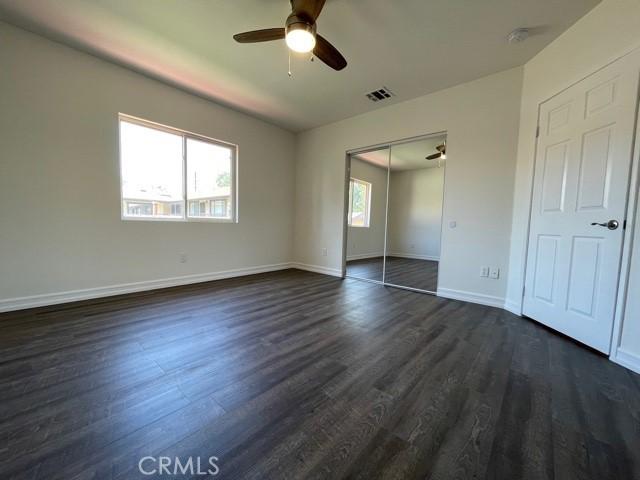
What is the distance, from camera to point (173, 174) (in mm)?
3701

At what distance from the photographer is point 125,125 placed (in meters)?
3.23

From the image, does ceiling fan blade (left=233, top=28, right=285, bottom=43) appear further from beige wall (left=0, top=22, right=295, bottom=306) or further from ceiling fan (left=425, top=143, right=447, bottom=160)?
ceiling fan (left=425, top=143, right=447, bottom=160)

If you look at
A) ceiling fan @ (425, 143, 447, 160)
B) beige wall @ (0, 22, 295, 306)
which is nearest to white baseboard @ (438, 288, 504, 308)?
ceiling fan @ (425, 143, 447, 160)

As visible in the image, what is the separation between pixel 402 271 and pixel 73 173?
16.0ft

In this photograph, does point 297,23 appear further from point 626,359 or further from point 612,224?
point 626,359

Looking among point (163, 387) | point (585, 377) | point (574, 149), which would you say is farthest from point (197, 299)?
point (574, 149)

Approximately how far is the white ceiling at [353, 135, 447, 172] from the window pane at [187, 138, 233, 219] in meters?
2.35

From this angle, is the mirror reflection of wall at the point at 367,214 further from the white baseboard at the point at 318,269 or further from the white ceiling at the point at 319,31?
the white ceiling at the point at 319,31

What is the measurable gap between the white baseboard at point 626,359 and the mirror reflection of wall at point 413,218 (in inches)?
84.5

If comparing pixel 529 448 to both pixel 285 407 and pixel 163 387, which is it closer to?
pixel 285 407

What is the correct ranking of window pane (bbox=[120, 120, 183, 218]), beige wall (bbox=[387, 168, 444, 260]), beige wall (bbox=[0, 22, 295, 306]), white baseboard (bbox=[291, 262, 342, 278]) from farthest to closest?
white baseboard (bbox=[291, 262, 342, 278])
beige wall (bbox=[387, 168, 444, 260])
window pane (bbox=[120, 120, 183, 218])
beige wall (bbox=[0, 22, 295, 306])

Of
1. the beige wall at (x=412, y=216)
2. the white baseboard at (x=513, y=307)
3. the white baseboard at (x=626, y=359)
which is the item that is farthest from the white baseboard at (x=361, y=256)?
the white baseboard at (x=626, y=359)

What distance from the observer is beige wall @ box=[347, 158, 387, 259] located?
464 cm

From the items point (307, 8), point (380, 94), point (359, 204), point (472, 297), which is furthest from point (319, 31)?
point (472, 297)
